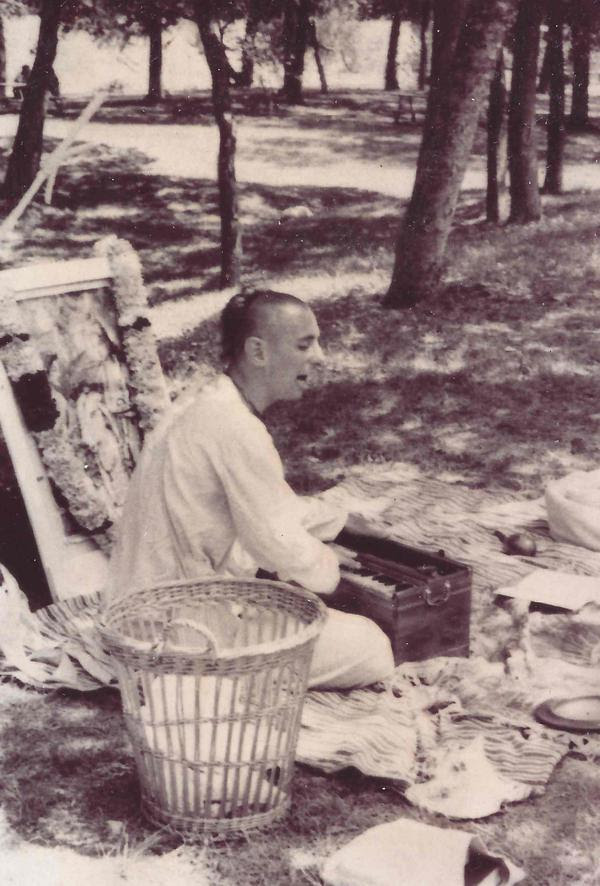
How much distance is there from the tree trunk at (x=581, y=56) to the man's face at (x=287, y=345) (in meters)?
4.41

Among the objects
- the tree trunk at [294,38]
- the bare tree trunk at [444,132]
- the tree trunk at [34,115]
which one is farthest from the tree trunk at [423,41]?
the tree trunk at [34,115]

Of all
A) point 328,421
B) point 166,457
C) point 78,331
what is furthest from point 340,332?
point 166,457

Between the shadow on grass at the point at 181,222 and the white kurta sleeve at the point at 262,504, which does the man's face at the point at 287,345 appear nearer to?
the white kurta sleeve at the point at 262,504

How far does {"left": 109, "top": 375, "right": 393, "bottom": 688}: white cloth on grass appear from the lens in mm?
3346

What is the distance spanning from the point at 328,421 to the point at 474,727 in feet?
9.77

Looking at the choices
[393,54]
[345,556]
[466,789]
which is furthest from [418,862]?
[393,54]

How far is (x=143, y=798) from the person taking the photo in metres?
3.02

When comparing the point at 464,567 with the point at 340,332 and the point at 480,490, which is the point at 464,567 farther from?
the point at 340,332

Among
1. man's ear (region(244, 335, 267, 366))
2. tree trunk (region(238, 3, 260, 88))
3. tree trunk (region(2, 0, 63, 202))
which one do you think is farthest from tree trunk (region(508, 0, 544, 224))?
man's ear (region(244, 335, 267, 366))

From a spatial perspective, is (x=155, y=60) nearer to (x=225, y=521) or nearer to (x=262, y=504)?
(x=225, y=521)

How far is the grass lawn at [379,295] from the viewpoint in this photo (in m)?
6.05

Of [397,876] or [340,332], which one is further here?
[340,332]

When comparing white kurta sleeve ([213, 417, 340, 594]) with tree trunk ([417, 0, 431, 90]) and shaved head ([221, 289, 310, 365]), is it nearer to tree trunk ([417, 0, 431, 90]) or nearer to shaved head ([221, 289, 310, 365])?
shaved head ([221, 289, 310, 365])

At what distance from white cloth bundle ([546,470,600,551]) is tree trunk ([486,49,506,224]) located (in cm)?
299
